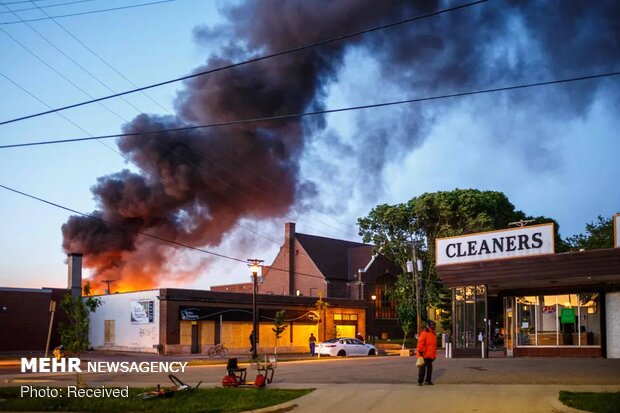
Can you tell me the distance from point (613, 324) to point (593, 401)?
19.7 meters

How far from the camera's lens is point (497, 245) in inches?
1299

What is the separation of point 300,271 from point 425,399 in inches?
2142

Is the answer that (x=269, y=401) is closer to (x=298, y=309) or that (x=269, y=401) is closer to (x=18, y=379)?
(x=18, y=379)

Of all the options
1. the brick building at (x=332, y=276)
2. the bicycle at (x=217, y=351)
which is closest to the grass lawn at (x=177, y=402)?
the bicycle at (x=217, y=351)

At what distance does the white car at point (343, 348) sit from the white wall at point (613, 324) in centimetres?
1839

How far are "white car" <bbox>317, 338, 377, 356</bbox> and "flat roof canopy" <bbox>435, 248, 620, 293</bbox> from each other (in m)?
12.7

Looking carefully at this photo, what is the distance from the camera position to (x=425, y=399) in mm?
15562

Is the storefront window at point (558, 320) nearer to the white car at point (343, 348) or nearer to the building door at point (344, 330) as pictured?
the white car at point (343, 348)

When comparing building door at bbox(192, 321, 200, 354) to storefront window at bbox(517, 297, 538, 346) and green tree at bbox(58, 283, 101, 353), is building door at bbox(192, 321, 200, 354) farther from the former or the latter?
green tree at bbox(58, 283, 101, 353)

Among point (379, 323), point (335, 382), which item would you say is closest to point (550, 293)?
Answer: point (335, 382)

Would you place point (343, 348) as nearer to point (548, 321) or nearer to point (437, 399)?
point (548, 321)

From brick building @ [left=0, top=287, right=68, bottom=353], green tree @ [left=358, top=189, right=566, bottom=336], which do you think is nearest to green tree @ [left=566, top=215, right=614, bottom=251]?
green tree @ [left=358, top=189, right=566, bottom=336]

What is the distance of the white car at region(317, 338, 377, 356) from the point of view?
45438mm

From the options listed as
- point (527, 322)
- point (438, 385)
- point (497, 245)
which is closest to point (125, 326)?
point (527, 322)
